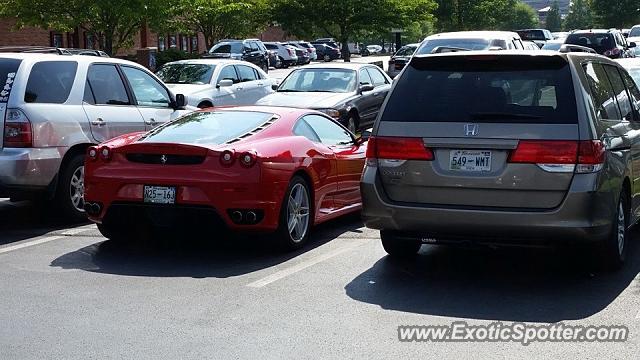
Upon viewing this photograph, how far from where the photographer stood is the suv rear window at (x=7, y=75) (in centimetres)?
967

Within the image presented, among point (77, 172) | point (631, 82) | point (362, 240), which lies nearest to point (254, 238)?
point (362, 240)

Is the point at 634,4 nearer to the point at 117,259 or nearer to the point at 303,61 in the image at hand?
the point at 303,61

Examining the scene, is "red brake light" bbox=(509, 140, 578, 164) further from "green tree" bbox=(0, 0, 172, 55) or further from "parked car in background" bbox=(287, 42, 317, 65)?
"parked car in background" bbox=(287, 42, 317, 65)

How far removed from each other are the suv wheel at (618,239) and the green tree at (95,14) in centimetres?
1658

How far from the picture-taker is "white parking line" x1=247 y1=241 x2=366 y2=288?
24.5ft

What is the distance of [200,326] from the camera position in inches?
246

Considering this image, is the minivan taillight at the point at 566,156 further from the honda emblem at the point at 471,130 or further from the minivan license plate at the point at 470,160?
the honda emblem at the point at 471,130

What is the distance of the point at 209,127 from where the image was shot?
356 inches

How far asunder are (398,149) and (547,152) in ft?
3.66

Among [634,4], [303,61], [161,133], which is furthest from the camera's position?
[634,4]

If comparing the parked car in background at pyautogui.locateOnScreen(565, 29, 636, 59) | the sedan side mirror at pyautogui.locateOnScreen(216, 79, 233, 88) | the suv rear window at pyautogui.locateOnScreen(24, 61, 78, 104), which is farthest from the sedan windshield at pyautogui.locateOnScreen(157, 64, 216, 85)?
the parked car in background at pyautogui.locateOnScreen(565, 29, 636, 59)

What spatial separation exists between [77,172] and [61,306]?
377 cm

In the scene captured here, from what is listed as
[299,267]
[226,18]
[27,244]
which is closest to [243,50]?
[226,18]

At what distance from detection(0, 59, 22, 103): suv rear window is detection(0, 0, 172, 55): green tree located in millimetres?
12617
